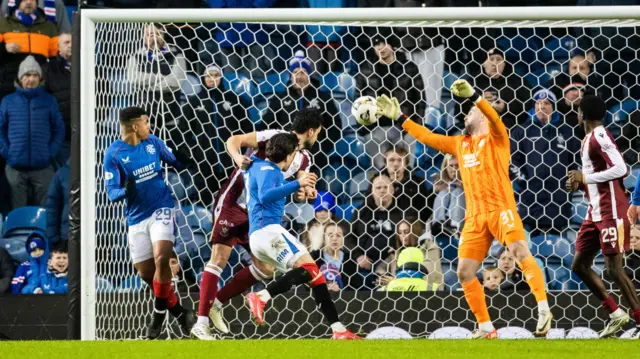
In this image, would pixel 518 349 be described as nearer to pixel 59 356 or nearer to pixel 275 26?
pixel 59 356

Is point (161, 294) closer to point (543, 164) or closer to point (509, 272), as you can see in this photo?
point (509, 272)

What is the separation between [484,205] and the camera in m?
6.76

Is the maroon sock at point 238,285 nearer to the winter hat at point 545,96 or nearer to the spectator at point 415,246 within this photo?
the spectator at point 415,246

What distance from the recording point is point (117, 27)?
25.2 ft

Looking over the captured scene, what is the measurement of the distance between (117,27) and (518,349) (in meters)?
3.86

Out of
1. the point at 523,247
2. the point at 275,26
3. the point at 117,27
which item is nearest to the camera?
the point at 523,247

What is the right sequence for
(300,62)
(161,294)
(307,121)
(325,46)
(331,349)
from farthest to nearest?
(325,46) → (300,62) → (161,294) → (307,121) → (331,349)

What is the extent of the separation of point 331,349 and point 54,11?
220 inches

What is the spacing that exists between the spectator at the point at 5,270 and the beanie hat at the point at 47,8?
2217 mm

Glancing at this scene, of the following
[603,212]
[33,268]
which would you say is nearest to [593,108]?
[603,212]

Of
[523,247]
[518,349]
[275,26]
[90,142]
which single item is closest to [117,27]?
[90,142]

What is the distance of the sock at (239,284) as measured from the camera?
24.1ft

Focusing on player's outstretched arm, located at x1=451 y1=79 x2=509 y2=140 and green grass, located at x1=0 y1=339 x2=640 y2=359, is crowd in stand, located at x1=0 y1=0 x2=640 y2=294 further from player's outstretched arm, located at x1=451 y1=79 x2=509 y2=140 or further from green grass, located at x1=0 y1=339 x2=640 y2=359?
green grass, located at x1=0 y1=339 x2=640 y2=359

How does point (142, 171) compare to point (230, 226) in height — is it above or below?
above
